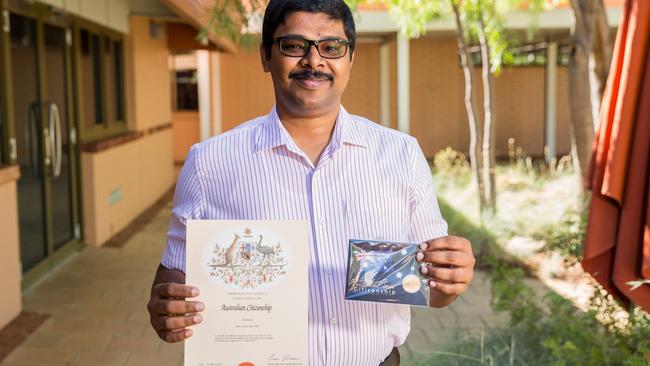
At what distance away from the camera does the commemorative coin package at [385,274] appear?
178cm

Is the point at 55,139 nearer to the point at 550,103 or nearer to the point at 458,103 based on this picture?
the point at 550,103

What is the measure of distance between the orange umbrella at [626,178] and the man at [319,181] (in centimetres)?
154

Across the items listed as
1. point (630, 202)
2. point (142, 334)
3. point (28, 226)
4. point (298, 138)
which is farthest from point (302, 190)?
point (28, 226)

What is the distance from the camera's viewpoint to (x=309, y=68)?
1.92m

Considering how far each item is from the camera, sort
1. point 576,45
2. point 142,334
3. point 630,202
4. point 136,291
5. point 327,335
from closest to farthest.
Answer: point 327,335 → point 630,202 → point 142,334 → point 576,45 → point 136,291

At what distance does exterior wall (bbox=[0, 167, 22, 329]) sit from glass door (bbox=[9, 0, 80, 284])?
574mm

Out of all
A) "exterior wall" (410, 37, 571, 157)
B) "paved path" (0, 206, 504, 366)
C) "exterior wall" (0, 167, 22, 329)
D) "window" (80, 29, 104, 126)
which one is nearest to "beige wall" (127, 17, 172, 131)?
"window" (80, 29, 104, 126)

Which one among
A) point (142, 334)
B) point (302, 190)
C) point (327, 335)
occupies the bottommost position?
point (142, 334)

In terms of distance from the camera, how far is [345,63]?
1.97m

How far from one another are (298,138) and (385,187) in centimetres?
25

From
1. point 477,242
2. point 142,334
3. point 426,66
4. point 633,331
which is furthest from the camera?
point 426,66

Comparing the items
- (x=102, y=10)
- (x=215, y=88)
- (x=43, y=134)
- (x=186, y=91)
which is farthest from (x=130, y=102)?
(x=186, y=91)

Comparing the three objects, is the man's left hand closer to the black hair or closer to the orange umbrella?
the black hair

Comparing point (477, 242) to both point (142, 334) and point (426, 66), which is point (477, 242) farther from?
point (426, 66)
